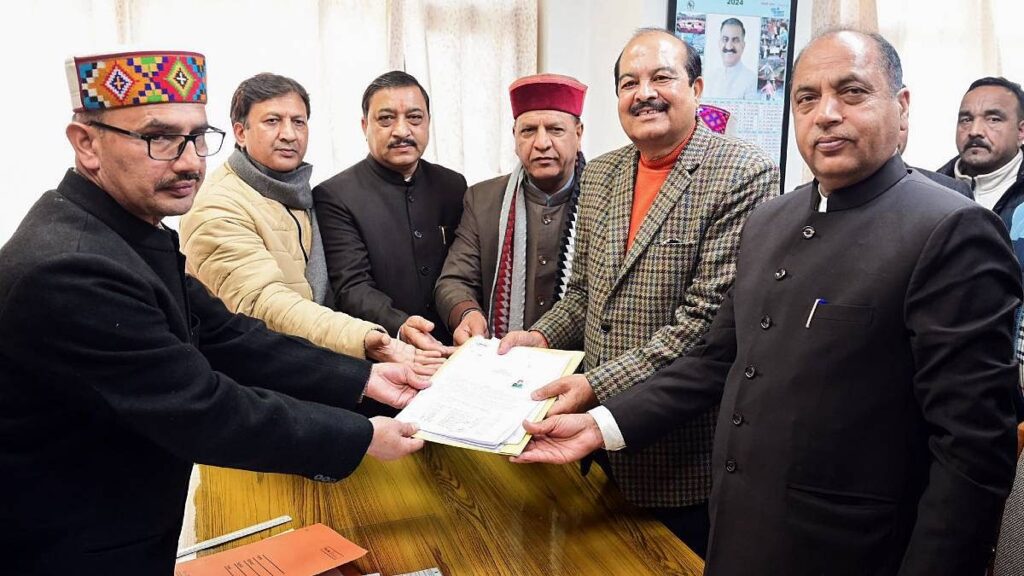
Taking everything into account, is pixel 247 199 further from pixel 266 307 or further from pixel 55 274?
pixel 55 274

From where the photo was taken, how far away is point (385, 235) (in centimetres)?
260

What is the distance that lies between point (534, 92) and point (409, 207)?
598 millimetres

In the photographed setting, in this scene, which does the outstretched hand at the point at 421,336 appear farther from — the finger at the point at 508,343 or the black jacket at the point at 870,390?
the black jacket at the point at 870,390

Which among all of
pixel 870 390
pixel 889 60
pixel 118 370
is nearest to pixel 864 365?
pixel 870 390

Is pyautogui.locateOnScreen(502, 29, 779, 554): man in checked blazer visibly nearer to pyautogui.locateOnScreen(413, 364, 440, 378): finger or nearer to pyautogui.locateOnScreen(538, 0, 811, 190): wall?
pyautogui.locateOnScreen(413, 364, 440, 378): finger

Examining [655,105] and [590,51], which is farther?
[590,51]

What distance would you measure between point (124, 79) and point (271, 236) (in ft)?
3.55

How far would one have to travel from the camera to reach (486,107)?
13.9 ft

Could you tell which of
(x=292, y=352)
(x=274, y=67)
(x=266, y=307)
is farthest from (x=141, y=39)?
(x=292, y=352)

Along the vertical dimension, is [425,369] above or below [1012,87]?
below

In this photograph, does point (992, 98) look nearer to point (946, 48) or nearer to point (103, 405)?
point (946, 48)

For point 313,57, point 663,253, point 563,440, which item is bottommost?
point 563,440

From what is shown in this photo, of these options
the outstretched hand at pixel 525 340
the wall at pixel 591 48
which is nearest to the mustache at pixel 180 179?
the outstretched hand at pixel 525 340

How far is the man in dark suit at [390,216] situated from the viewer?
8.38 feet
